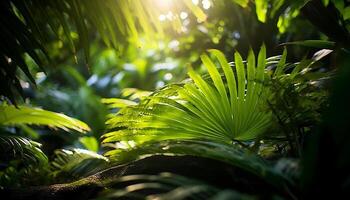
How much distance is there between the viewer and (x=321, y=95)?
1.56m

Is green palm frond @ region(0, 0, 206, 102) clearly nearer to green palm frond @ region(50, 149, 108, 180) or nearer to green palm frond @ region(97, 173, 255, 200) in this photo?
green palm frond @ region(50, 149, 108, 180)

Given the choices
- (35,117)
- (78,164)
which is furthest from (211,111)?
(78,164)

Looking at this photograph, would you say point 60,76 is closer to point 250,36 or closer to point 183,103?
point 250,36

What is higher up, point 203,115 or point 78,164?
point 203,115

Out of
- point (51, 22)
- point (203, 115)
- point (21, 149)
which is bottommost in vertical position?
point (21, 149)

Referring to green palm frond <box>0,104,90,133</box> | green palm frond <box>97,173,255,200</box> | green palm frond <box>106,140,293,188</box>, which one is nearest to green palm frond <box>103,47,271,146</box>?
green palm frond <box>106,140,293,188</box>

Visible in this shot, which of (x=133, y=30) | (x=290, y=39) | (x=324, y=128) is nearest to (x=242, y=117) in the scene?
(x=133, y=30)

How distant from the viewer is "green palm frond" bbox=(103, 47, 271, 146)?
5.65ft

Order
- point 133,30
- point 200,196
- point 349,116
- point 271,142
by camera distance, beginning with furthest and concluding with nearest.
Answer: point 133,30 < point 271,142 < point 200,196 < point 349,116

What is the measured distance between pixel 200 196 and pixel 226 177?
413 millimetres

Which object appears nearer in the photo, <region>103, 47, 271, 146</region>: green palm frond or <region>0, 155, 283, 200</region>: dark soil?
<region>0, 155, 283, 200</region>: dark soil

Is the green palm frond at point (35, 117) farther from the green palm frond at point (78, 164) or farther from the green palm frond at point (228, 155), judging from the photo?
the green palm frond at point (228, 155)

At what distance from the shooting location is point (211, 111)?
1.77 metres

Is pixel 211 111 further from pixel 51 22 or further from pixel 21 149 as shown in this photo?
pixel 21 149
